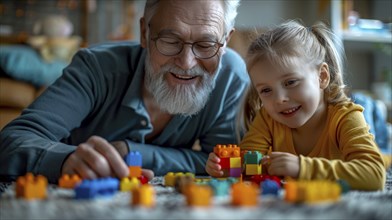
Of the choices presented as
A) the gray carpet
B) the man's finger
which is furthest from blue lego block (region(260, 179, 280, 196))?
the man's finger

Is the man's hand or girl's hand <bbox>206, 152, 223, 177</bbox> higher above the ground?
the man's hand

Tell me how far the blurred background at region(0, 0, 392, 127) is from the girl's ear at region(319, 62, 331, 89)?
66.4 inches

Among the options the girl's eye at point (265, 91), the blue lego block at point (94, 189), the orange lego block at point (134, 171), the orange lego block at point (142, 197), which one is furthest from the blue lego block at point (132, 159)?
the girl's eye at point (265, 91)

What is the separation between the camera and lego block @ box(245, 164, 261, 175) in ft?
3.41

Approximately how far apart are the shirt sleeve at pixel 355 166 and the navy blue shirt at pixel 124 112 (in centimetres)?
55

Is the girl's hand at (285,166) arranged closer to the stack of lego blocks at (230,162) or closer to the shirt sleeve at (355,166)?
the shirt sleeve at (355,166)

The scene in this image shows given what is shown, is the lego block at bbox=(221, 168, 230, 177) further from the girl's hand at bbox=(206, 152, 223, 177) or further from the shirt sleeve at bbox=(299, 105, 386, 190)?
the shirt sleeve at bbox=(299, 105, 386, 190)

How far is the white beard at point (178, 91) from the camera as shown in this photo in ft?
4.59

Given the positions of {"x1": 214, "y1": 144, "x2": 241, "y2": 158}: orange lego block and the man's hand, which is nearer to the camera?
the man's hand

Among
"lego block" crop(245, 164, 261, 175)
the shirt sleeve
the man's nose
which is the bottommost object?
"lego block" crop(245, 164, 261, 175)

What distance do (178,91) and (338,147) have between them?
1.64ft

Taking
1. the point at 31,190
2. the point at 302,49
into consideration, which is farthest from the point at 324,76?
the point at 31,190

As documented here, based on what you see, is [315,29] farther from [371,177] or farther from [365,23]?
[365,23]

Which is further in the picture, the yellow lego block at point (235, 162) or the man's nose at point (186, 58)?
the man's nose at point (186, 58)
